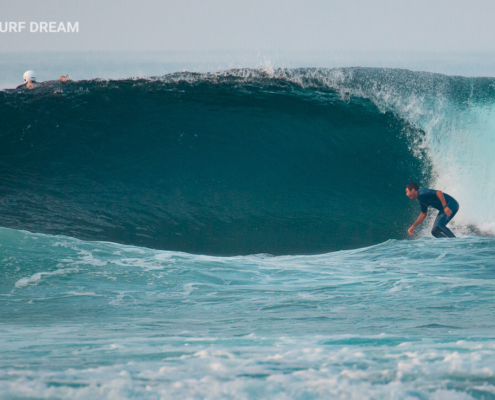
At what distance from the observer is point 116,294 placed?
12.0ft

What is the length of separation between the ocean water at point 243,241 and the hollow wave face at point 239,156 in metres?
0.03

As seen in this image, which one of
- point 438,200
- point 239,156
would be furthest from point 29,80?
point 438,200

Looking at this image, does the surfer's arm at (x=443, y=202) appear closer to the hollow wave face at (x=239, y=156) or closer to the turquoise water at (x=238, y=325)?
the turquoise water at (x=238, y=325)

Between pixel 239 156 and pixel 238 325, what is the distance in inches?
229

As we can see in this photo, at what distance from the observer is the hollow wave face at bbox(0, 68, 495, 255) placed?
7262 mm

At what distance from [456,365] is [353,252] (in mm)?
4857

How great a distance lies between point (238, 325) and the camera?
106 inches

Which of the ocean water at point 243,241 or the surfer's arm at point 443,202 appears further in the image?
the surfer's arm at point 443,202

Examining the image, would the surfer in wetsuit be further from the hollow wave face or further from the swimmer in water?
the swimmer in water

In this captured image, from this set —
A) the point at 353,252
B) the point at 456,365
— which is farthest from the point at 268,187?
the point at 456,365

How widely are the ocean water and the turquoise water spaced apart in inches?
0.6

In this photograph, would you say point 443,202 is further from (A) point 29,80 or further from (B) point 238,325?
(A) point 29,80

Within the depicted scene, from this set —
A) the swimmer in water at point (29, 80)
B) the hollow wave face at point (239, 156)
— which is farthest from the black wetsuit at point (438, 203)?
the swimmer in water at point (29, 80)

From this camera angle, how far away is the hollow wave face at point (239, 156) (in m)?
7.26
